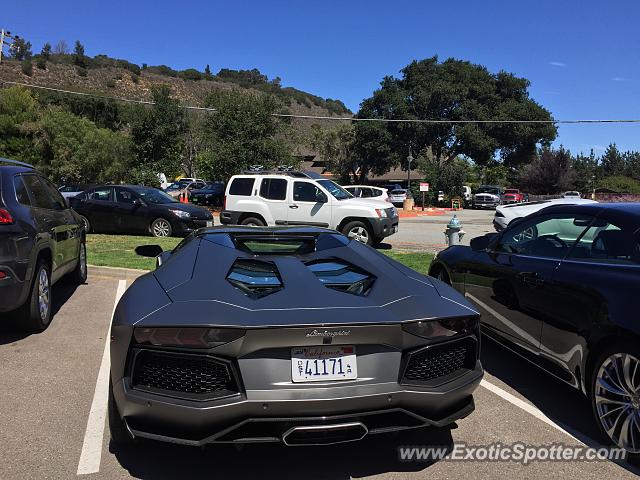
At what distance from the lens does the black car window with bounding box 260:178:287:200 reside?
45.7ft

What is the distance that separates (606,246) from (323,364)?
2.41 meters

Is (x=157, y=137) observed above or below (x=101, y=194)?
above

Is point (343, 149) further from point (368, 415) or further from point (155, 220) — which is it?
point (368, 415)

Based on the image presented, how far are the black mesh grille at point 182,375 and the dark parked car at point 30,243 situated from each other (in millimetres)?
2857

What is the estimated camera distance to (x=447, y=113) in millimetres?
55781

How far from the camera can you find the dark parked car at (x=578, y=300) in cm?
310

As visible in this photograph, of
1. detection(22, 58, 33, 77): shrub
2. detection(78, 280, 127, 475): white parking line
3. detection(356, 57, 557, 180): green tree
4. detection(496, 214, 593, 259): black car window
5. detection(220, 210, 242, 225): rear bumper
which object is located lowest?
detection(78, 280, 127, 475): white parking line

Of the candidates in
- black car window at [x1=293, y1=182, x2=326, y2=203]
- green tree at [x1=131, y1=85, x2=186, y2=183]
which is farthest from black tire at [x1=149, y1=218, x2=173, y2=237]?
green tree at [x1=131, y1=85, x2=186, y2=183]

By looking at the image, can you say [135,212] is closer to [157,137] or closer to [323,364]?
[323,364]

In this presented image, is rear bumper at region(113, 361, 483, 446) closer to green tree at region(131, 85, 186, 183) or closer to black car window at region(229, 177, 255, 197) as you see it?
black car window at region(229, 177, 255, 197)

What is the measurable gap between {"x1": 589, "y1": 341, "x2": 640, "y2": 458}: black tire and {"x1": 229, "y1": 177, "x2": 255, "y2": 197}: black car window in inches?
459

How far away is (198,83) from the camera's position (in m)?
135

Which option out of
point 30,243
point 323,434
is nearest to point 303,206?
point 30,243

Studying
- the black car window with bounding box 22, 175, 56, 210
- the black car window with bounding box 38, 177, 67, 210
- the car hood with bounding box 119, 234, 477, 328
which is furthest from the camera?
the black car window with bounding box 38, 177, 67, 210
